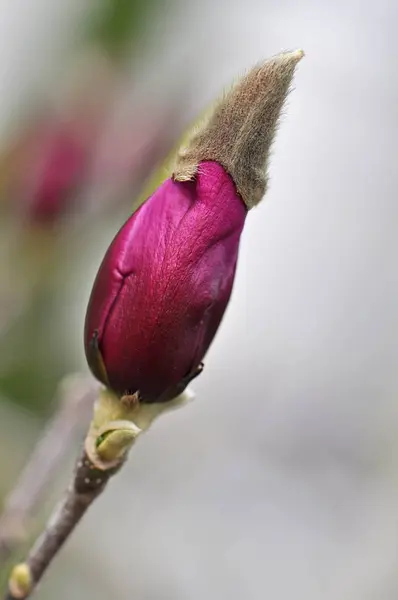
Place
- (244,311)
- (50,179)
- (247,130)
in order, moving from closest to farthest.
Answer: (247,130)
(50,179)
(244,311)

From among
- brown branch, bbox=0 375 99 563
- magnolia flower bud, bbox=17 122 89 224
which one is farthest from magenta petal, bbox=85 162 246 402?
magnolia flower bud, bbox=17 122 89 224

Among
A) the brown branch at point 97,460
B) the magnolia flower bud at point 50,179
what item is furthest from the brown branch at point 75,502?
the magnolia flower bud at point 50,179

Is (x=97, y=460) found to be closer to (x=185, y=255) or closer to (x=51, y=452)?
(x=185, y=255)

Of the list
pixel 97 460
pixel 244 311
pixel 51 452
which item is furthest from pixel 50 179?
pixel 244 311

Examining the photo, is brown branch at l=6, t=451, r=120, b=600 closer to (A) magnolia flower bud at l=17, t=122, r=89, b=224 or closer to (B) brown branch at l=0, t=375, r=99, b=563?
(B) brown branch at l=0, t=375, r=99, b=563

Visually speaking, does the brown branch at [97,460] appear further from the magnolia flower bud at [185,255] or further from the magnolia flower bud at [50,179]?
the magnolia flower bud at [50,179]

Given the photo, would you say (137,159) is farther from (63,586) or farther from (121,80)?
(63,586)
